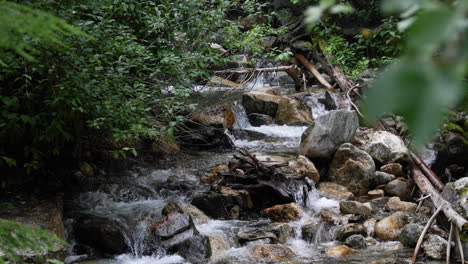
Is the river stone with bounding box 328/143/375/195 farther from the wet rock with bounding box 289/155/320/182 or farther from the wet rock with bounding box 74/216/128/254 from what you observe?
the wet rock with bounding box 74/216/128/254

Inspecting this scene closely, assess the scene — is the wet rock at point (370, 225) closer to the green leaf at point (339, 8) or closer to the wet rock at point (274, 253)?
the wet rock at point (274, 253)

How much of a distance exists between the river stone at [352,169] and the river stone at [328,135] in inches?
9.3

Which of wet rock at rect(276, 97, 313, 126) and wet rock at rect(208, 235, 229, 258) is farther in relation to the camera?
wet rock at rect(276, 97, 313, 126)

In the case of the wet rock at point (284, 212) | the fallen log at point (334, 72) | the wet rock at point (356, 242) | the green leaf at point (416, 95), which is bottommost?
the wet rock at point (356, 242)

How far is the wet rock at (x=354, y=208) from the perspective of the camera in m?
6.15

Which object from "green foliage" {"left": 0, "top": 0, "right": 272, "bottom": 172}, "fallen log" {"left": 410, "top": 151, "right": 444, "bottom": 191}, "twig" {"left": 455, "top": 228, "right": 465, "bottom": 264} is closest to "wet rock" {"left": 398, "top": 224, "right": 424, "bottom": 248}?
"twig" {"left": 455, "top": 228, "right": 465, "bottom": 264}

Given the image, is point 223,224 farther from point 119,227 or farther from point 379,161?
point 379,161

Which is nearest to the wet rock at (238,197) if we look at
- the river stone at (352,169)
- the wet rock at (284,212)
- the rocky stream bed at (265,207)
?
the rocky stream bed at (265,207)

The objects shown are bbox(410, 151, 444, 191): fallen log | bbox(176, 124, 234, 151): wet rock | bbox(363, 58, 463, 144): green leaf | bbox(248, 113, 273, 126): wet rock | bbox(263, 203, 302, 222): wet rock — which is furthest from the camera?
bbox(248, 113, 273, 126): wet rock

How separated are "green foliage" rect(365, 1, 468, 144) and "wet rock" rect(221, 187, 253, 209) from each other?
5888 mm

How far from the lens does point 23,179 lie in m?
5.46

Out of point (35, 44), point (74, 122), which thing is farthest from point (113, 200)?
point (35, 44)

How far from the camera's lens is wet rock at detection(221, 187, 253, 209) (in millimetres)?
6257

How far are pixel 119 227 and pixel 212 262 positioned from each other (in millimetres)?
1298
